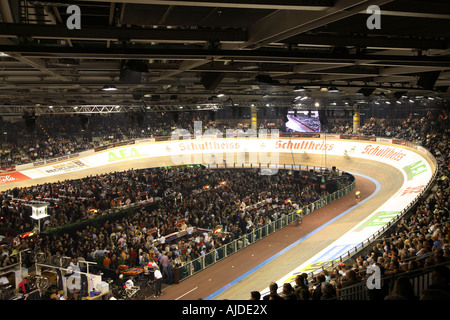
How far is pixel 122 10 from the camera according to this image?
488 cm

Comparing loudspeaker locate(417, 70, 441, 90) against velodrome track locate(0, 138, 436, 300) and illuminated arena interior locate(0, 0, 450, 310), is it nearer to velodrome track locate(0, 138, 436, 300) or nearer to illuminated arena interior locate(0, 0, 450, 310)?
illuminated arena interior locate(0, 0, 450, 310)

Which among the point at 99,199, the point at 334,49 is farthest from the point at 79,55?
the point at 99,199

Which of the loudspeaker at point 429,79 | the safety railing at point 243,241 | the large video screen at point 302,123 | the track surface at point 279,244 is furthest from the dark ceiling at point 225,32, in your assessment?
the large video screen at point 302,123

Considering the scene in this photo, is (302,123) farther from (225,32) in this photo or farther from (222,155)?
(225,32)

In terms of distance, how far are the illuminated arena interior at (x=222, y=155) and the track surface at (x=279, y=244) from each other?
0.38 feet

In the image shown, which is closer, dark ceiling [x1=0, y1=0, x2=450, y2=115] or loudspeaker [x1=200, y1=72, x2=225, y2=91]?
dark ceiling [x1=0, y1=0, x2=450, y2=115]

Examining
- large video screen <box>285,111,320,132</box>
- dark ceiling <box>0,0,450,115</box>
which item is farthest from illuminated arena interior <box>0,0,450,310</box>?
large video screen <box>285,111,320,132</box>

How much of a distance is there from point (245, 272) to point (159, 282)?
3.80 metres

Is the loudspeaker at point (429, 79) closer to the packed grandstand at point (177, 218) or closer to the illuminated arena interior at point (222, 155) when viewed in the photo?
the illuminated arena interior at point (222, 155)

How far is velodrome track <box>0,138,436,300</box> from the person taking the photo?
1466 cm

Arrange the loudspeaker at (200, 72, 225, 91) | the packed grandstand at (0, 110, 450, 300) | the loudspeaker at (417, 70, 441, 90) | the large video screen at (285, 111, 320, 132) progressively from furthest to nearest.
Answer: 1. the large video screen at (285, 111, 320, 132)
2. the packed grandstand at (0, 110, 450, 300)
3. the loudspeaker at (417, 70, 441, 90)
4. the loudspeaker at (200, 72, 225, 91)

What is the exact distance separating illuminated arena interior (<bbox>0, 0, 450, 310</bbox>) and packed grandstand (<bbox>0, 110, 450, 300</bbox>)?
0.10m

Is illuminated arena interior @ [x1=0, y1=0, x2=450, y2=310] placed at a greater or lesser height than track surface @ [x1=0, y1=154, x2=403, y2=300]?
greater

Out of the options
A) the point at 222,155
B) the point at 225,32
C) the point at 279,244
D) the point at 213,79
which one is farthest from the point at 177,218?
the point at 222,155
